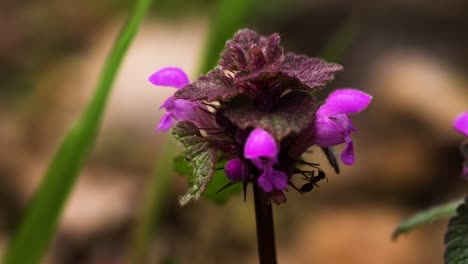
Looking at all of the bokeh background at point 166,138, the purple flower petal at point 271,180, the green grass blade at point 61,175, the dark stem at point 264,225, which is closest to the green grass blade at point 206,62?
the bokeh background at point 166,138

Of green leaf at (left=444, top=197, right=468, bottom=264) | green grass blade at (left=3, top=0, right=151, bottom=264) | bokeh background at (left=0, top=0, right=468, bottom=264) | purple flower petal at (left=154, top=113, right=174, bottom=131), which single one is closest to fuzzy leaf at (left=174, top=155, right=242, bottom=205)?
purple flower petal at (left=154, top=113, right=174, bottom=131)

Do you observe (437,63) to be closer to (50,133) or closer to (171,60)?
(171,60)

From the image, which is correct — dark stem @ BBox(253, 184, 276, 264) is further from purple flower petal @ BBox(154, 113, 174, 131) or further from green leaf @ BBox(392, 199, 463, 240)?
green leaf @ BBox(392, 199, 463, 240)

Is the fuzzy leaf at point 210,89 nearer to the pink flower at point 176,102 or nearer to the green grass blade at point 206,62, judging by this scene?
the pink flower at point 176,102

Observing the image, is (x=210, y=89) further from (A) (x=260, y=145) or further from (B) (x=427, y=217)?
(B) (x=427, y=217)

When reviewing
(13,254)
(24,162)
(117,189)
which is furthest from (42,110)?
(13,254)

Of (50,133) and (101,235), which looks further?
(50,133)
